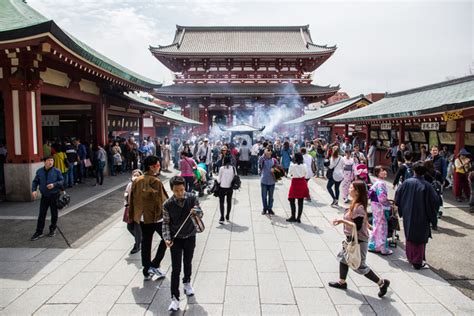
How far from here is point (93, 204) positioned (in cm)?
902

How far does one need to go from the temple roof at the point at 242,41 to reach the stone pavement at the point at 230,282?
24335 mm

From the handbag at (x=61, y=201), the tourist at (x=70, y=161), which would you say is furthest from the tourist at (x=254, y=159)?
the handbag at (x=61, y=201)

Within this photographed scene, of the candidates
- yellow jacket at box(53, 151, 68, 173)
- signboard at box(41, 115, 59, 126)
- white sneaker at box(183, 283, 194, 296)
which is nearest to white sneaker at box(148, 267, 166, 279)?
white sneaker at box(183, 283, 194, 296)

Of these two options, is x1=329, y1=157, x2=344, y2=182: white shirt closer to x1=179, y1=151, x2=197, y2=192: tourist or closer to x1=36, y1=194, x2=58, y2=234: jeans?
x1=179, y1=151, x2=197, y2=192: tourist

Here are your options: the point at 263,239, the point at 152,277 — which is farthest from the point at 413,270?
the point at 152,277

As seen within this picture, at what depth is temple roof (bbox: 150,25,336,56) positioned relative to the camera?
1133 inches

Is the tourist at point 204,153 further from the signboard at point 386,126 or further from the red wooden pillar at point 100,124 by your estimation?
the signboard at point 386,126

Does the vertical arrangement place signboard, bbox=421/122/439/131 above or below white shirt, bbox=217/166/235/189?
above

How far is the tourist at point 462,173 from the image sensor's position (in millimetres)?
9023

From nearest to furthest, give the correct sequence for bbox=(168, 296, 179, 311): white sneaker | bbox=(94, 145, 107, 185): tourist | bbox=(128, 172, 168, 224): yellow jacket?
bbox=(168, 296, 179, 311): white sneaker, bbox=(128, 172, 168, 224): yellow jacket, bbox=(94, 145, 107, 185): tourist

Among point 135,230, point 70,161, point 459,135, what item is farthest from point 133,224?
point 459,135

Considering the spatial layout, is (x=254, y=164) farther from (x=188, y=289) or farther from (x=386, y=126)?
(x=188, y=289)

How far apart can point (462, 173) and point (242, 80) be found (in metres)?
22.1

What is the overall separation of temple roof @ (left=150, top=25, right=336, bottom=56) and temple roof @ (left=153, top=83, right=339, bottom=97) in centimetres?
269
